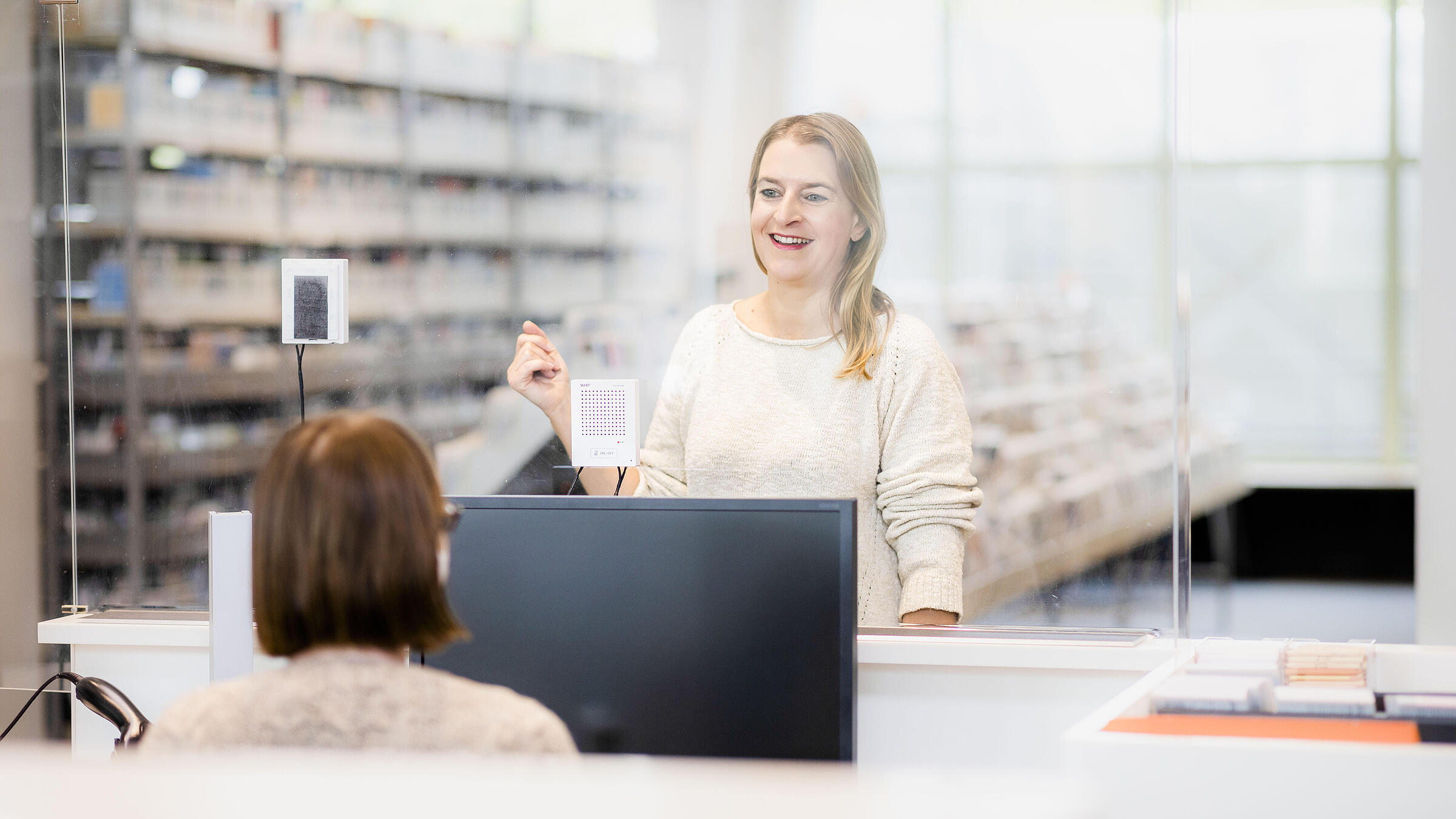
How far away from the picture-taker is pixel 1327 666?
136cm

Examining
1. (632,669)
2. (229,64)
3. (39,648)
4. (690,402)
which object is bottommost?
(39,648)

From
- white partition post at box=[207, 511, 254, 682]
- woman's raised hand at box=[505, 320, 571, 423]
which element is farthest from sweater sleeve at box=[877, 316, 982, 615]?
white partition post at box=[207, 511, 254, 682]

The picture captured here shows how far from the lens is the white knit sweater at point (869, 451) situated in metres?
2.03

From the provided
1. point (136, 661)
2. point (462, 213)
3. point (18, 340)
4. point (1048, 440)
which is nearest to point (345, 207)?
point (462, 213)

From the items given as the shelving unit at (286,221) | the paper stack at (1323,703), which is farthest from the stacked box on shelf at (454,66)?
the paper stack at (1323,703)

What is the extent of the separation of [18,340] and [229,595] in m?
1.21

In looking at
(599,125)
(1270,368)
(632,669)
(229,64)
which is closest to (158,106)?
(229,64)

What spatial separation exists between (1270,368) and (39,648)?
3673 millimetres

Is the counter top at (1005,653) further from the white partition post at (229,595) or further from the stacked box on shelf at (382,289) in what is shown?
the stacked box on shelf at (382,289)

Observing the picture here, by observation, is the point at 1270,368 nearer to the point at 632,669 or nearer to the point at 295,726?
the point at 632,669

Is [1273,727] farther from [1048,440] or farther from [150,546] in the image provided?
[150,546]

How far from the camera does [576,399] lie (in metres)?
2.14

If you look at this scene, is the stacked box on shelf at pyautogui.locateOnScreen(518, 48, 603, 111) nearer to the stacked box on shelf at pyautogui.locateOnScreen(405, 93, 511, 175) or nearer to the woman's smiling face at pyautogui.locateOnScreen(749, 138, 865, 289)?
the stacked box on shelf at pyautogui.locateOnScreen(405, 93, 511, 175)

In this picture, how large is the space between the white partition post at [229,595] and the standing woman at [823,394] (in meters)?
0.62
